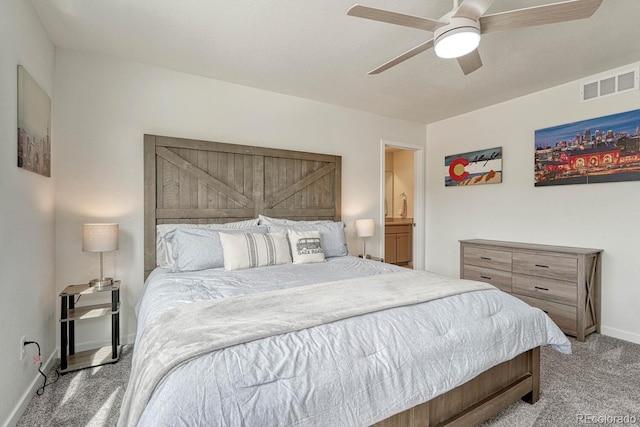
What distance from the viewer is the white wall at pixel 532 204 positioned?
292cm

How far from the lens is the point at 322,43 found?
247 centimetres

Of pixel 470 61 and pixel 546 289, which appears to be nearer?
pixel 470 61

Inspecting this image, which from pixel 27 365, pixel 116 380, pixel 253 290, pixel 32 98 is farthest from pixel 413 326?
pixel 32 98

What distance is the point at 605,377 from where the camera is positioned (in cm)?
224

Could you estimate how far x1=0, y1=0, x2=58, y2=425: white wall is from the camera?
5.51ft

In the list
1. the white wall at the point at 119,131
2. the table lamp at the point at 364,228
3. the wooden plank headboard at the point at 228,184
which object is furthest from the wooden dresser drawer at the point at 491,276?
the white wall at the point at 119,131

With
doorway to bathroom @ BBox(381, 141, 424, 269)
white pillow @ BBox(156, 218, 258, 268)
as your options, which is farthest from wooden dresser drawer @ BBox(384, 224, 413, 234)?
white pillow @ BBox(156, 218, 258, 268)

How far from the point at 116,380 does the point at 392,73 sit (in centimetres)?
345

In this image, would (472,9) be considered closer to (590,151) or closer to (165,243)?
(590,151)

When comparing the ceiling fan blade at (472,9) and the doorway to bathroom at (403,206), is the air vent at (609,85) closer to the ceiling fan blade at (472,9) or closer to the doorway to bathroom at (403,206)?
the doorway to bathroom at (403,206)

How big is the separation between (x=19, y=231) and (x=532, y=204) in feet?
15.3

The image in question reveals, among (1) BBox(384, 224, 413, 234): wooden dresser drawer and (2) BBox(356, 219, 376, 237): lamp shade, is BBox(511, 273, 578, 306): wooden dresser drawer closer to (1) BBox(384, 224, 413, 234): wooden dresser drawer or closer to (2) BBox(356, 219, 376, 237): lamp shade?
(2) BBox(356, 219, 376, 237): lamp shade

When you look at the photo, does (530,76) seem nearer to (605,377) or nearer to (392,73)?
(392,73)
